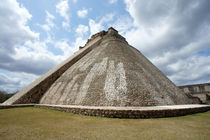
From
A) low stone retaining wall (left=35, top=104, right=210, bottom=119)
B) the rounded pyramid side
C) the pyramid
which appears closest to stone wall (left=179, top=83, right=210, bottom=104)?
the pyramid

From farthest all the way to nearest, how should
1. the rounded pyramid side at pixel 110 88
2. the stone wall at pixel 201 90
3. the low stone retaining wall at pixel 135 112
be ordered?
the stone wall at pixel 201 90
the rounded pyramid side at pixel 110 88
the low stone retaining wall at pixel 135 112

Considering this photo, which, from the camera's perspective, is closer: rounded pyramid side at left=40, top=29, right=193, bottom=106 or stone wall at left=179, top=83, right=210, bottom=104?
rounded pyramid side at left=40, top=29, right=193, bottom=106

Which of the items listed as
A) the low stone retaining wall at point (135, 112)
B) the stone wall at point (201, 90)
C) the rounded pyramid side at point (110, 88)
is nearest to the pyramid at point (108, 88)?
the rounded pyramid side at point (110, 88)

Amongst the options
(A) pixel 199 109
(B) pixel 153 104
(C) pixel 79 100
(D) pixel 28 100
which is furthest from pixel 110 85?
(D) pixel 28 100

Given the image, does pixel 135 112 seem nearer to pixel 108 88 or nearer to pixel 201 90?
pixel 108 88

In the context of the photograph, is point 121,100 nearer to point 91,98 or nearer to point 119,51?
point 91,98

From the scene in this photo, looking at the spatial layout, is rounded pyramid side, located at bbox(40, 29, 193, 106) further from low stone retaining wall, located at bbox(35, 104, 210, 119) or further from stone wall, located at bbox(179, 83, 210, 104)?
stone wall, located at bbox(179, 83, 210, 104)

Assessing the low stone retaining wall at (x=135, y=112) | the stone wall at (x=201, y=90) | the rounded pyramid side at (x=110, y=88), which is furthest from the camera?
the stone wall at (x=201, y=90)

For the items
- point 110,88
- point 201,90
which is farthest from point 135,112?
point 201,90

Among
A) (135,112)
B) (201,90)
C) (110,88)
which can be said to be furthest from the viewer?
(201,90)

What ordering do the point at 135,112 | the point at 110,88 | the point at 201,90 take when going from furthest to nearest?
the point at 201,90 < the point at 110,88 < the point at 135,112

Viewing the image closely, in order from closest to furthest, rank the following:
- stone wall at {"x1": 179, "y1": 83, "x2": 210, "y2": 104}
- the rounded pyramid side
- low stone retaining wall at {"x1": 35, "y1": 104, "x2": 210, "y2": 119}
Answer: low stone retaining wall at {"x1": 35, "y1": 104, "x2": 210, "y2": 119}
the rounded pyramid side
stone wall at {"x1": 179, "y1": 83, "x2": 210, "y2": 104}

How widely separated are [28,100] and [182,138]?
12835mm

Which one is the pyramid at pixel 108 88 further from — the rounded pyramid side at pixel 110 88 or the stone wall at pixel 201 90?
the stone wall at pixel 201 90
